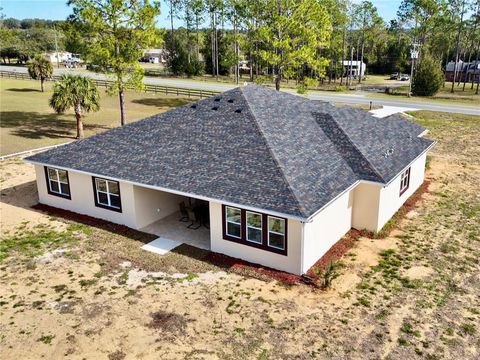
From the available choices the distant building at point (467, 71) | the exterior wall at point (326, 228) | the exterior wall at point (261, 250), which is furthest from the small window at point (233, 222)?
the distant building at point (467, 71)

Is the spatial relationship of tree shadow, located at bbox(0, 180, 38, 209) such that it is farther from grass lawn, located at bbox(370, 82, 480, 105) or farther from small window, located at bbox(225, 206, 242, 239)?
grass lawn, located at bbox(370, 82, 480, 105)

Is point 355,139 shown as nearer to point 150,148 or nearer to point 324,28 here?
→ point 150,148

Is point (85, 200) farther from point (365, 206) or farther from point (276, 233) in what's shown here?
point (365, 206)

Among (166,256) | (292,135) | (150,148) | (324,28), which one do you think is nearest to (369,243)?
(292,135)

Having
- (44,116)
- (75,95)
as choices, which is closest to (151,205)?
(75,95)

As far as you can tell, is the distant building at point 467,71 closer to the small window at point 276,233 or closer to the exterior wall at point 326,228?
the exterior wall at point 326,228
